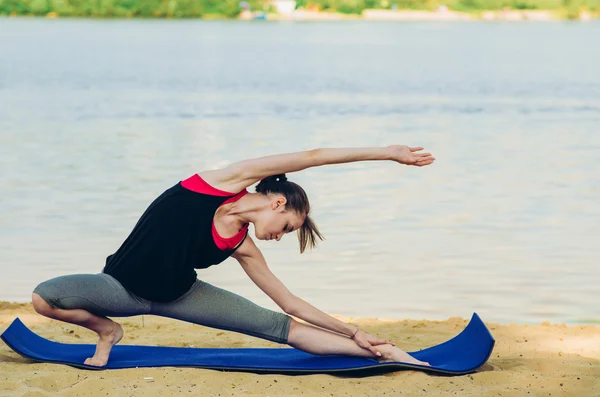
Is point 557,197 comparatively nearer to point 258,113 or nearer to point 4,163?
point 4,163

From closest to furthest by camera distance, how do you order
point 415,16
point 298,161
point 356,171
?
point 298,161 → point 356,171 → point 415,16

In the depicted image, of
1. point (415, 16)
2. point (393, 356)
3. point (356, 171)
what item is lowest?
point (415, 16)

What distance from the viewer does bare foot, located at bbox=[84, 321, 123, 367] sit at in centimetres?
520

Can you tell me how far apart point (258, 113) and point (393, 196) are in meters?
10.7

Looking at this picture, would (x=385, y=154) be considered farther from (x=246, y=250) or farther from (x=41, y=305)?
(x=41, y=305)

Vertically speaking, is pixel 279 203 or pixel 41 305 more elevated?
pixel 279 203

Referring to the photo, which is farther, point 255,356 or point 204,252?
point 255,356

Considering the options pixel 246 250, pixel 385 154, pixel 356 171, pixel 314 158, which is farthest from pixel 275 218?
pixel 356 171

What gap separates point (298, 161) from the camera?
15.8 feet

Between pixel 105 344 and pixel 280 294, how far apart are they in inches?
35.6

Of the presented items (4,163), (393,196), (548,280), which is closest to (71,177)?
(4,163)

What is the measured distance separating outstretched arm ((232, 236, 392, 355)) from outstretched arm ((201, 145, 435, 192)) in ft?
1.17

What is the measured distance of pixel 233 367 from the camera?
5191 mm

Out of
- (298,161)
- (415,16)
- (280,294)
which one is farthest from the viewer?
(415,16)
